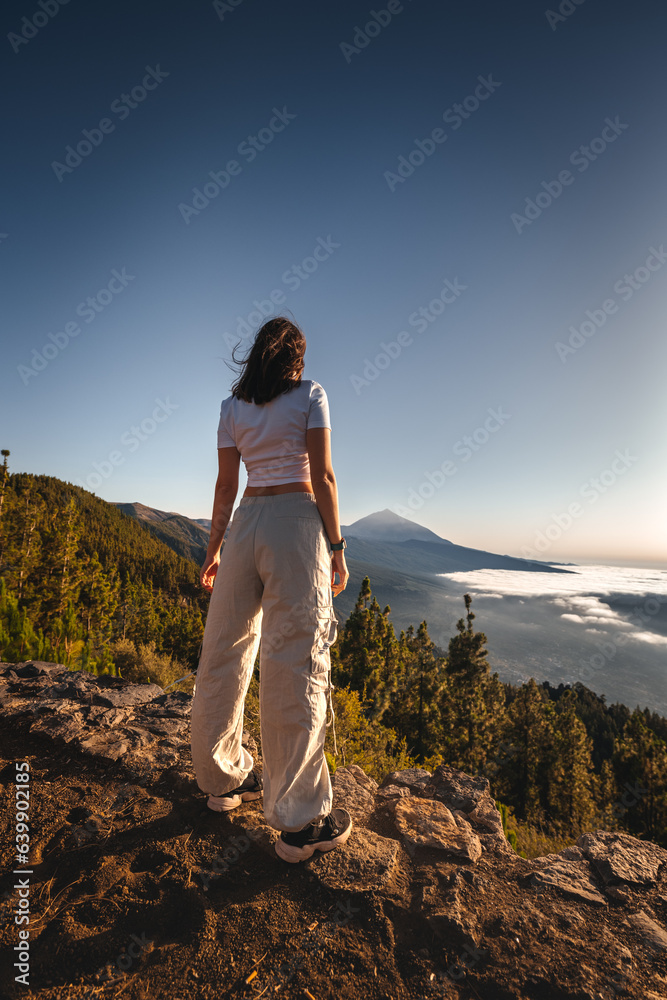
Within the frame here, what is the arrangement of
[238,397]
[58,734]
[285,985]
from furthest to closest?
[58,734] → [238,397] → [285,985]

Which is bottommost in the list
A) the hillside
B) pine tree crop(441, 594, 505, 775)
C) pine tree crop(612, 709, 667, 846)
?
pine tree crop(612, 709, 667, 846)

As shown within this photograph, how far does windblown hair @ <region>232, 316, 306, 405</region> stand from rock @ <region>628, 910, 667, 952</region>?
2.73 m

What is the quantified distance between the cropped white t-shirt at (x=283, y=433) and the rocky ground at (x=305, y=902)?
1.77 meters

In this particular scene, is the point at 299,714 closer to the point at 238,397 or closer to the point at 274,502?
the point at 274,502

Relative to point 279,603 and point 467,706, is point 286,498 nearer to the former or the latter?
point 279,603

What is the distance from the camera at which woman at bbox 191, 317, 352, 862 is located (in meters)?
1.82

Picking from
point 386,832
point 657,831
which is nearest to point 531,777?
point 657,831

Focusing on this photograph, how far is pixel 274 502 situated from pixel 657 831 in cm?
4049

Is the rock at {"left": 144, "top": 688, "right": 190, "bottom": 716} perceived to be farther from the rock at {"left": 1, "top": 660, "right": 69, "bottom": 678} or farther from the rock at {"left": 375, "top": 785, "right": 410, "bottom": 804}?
the rock at {"left": 375, "top": 785, "right": 410, "bottom": 804}

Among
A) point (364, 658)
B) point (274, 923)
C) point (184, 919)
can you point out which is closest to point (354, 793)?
point (274, 923)

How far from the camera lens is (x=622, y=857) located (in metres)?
2.04

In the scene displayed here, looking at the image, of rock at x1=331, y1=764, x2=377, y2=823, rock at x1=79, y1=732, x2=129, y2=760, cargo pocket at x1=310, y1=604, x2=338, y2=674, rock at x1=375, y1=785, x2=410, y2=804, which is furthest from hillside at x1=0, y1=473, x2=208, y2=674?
rock at x1=375, y1=785, x2=410, y2=804

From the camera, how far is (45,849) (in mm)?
1892

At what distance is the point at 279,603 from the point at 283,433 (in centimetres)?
82
